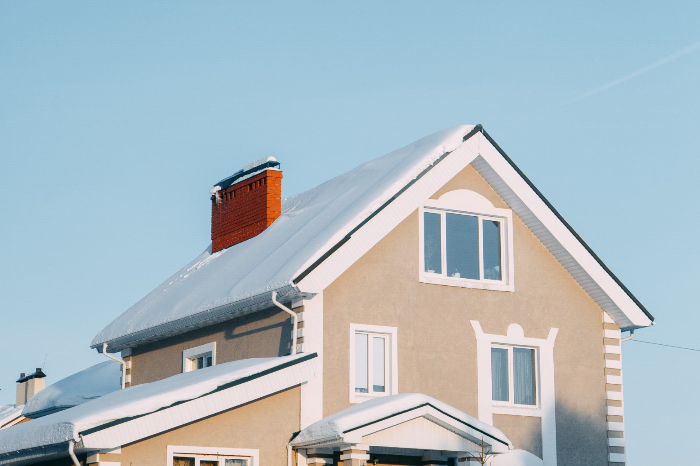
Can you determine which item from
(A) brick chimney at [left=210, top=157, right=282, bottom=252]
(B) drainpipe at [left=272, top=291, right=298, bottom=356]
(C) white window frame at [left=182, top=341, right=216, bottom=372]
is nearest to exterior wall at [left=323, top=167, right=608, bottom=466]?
(B) drainpipe at [left=272, top=291, right=298, bottom=356]

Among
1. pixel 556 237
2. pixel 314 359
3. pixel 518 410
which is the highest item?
pixel 556 237

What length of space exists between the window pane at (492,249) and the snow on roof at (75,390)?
420 inches

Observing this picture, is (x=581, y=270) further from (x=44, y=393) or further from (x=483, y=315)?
(x=44, y=393)

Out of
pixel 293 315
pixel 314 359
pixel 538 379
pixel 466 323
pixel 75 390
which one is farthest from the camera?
pixel 75 390

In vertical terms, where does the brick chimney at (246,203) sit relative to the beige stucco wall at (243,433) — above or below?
above

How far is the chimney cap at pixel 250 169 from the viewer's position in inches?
880

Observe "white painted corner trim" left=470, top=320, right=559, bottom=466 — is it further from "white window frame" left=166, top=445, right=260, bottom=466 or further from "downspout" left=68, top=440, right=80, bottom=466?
"downspout" left=68, top=440, right=80, bottom=466

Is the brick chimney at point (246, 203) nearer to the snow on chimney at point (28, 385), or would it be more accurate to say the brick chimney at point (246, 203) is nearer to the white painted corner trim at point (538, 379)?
the white painted corner trim at point (538, 379)

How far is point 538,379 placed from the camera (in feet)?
64.2

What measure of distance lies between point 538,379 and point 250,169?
7.71 meters

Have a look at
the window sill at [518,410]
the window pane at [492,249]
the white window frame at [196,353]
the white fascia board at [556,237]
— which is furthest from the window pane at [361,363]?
the white fascia board at [556,237]

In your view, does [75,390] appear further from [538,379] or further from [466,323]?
[538,379]

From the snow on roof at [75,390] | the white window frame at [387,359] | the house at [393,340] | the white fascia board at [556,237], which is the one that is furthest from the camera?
the snow on roof at [75,390]

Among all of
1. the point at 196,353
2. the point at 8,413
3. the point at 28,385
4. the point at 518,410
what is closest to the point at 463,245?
the point at 518,410
